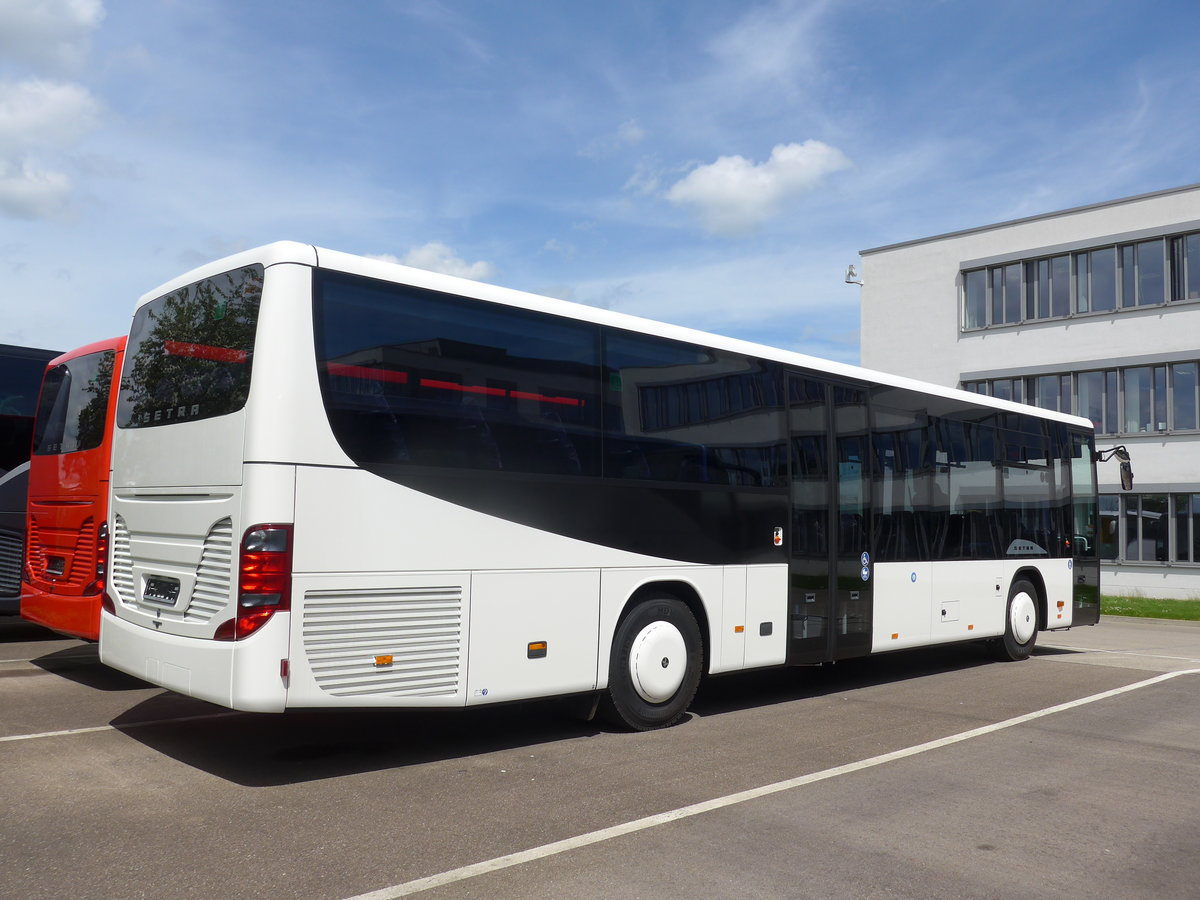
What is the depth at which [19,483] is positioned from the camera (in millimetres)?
12523

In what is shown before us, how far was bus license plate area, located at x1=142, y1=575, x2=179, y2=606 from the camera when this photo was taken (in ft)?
21.9

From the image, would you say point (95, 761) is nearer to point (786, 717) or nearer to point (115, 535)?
point (115, 535)

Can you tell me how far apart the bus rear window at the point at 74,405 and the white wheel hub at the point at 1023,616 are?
10606mm

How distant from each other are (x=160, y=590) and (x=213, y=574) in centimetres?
77

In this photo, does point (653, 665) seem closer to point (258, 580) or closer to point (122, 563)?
point (258, 580)

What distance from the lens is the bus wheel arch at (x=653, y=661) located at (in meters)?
8.00

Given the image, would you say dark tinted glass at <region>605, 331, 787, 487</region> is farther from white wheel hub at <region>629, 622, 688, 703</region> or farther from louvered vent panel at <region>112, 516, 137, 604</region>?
louvered vent panel at <region>112, 516, 137, 604</region>

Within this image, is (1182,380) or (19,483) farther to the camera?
(1182,380)

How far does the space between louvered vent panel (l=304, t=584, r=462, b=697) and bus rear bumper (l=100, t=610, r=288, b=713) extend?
208mm

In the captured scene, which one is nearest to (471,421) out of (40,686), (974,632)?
(40,686)

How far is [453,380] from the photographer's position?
6906 mm

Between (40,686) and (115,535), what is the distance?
9.28 ft

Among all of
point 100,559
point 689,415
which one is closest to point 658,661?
point 689,415

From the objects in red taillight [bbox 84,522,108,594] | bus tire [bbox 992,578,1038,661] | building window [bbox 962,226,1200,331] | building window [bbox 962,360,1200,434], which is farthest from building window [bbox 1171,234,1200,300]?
red taillight [bbox 84,522,108,594]
